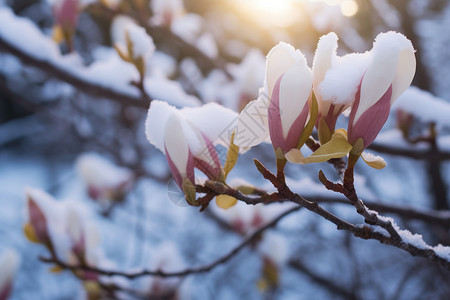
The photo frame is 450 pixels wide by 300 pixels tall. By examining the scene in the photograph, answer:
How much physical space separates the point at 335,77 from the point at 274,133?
0.09 m

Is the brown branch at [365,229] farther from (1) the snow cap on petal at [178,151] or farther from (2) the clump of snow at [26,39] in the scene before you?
(2) the clump of snow at [26,39]

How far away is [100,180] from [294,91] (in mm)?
1541

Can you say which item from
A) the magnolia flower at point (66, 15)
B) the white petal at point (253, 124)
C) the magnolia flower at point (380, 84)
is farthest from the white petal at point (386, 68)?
the magnolia flower at point (66, 15)

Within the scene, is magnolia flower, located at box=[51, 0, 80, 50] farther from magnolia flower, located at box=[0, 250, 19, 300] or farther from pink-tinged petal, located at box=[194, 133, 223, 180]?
pink-tinged petal, located at box=[194, 133, 223, 180]

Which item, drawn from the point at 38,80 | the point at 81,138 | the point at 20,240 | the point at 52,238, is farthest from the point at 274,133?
the point at 38,80

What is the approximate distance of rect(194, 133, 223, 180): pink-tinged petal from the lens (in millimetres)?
511

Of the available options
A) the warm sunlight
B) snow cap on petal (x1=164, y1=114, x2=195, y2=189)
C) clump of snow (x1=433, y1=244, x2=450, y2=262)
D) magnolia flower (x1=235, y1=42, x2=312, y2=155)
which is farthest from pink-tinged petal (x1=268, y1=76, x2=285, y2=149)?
the warm sunlight

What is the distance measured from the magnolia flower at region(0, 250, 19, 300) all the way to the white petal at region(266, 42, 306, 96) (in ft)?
3.17

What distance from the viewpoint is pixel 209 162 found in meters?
0.51

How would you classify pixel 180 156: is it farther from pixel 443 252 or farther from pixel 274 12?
pixel 274 12

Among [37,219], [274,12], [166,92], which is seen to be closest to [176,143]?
[166,92]

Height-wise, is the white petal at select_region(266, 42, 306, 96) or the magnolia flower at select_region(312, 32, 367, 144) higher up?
the magnolia flower at select_region(312, 32, 367, 144)

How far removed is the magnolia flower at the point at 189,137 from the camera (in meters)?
0.49

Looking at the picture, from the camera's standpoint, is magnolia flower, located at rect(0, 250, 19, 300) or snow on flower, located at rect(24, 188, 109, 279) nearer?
snow on flower, located at rect(24, 188, 109, 279)
